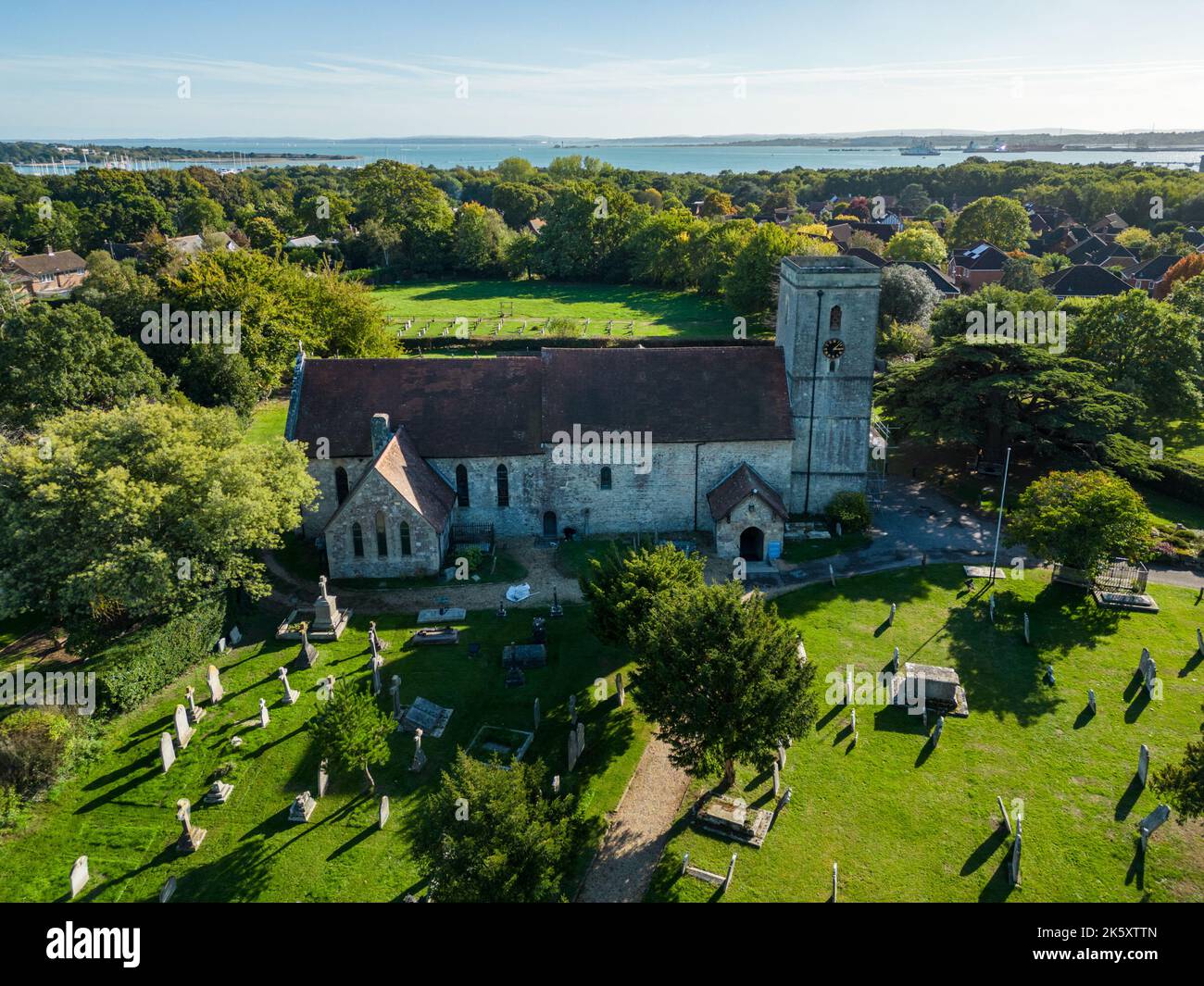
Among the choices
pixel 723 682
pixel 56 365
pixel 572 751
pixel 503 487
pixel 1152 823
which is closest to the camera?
pixel 723 682

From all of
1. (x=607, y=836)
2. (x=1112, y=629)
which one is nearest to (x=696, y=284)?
(x=1112, y=629)

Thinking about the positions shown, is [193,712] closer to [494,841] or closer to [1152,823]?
[494,841]

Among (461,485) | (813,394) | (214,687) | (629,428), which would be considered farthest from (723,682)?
(813,394)

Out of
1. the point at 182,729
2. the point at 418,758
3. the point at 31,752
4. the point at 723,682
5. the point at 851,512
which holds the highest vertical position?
the point at 851,512

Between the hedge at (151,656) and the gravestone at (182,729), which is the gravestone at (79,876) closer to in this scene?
the gravestone at (182,729)

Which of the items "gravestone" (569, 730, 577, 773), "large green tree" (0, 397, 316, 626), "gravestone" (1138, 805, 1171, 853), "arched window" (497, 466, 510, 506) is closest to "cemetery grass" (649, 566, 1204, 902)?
"gravestone" (1138, 805, 1171, 853)

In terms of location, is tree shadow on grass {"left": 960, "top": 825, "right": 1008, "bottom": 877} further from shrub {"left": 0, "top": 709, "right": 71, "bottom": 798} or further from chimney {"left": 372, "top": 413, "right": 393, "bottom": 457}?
chimney {"left": 372, "top": 413, "right": 393, "bottom": 457}
